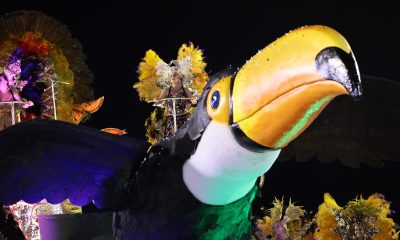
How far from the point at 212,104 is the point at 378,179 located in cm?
363

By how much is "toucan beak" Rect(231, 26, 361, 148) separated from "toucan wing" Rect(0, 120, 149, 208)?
0.42 m

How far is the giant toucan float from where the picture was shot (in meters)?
1.15

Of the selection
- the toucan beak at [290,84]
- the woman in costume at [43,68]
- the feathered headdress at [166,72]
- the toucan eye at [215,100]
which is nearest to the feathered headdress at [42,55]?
the woman in costume at [43,68]

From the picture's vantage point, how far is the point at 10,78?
387cm

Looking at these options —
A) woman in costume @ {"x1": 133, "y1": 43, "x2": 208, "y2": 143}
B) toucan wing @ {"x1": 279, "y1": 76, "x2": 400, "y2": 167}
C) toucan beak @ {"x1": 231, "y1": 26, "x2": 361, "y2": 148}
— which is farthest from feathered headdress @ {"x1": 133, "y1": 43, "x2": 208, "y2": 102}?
toucan beak @ {"x1": 231, "y1": 26, "x2": 361, "y2": 148}

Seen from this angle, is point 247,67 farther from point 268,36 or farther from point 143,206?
point 268,36

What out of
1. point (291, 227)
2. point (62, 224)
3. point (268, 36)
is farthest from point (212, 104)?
point (291, 227)

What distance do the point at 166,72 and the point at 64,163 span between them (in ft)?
7.17

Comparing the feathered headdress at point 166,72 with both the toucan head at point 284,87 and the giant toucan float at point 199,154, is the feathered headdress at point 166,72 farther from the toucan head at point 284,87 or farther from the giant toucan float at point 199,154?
the toucan head at point 284,87

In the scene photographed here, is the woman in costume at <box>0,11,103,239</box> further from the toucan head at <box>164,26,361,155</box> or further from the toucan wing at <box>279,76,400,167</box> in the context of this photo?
the toucan head at <box>164,26,361,155</box>

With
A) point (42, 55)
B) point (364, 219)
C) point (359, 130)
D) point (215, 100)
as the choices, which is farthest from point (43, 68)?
point (215, 100)

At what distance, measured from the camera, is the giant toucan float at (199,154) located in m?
1.15

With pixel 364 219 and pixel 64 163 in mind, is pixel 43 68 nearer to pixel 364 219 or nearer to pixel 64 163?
pixel 364 219

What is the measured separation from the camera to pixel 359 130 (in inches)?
69.0
